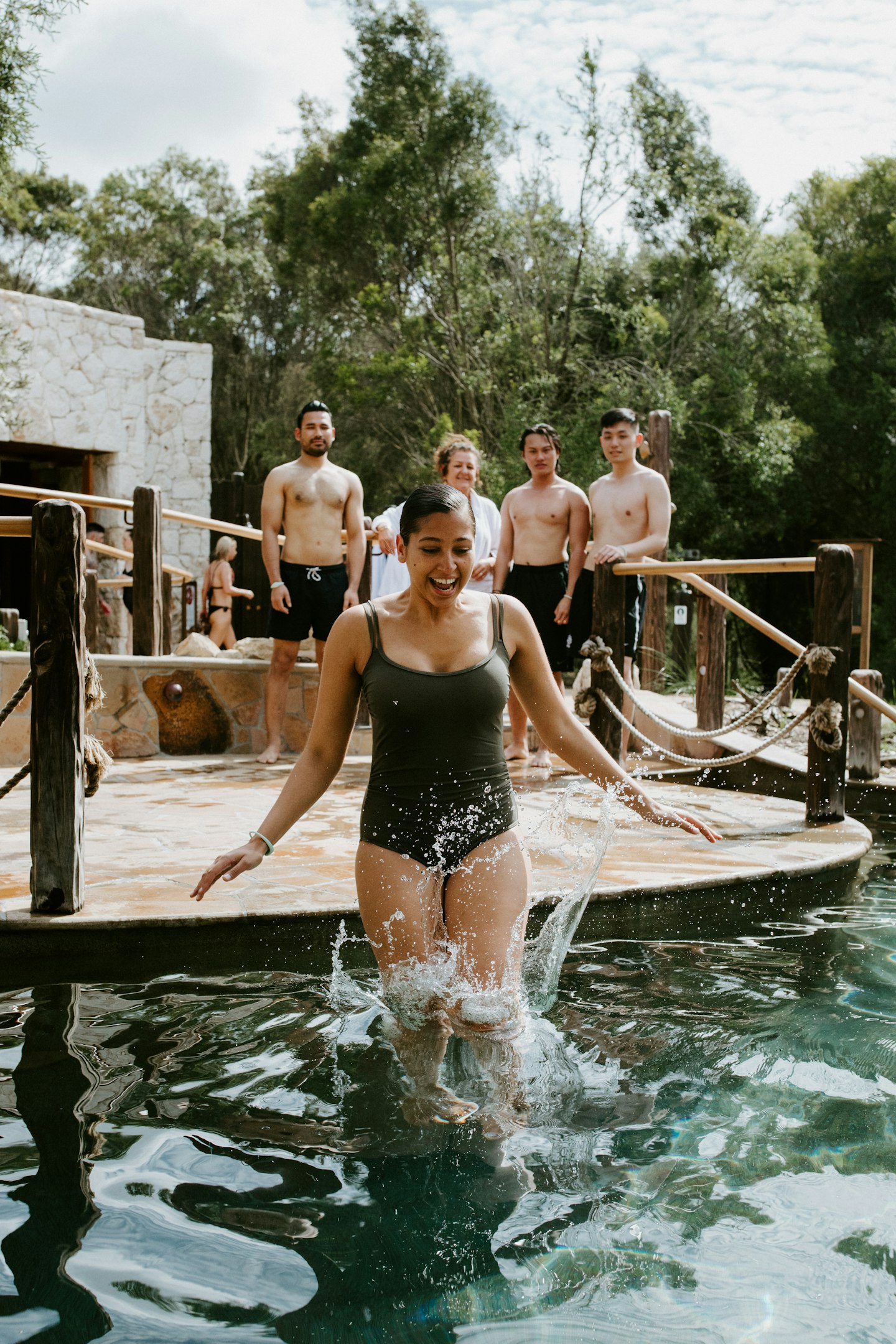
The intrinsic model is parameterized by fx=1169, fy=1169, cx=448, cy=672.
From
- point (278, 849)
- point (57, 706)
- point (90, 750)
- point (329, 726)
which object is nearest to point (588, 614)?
point (278, 849)

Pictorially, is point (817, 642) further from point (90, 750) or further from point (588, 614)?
point (90, 750)

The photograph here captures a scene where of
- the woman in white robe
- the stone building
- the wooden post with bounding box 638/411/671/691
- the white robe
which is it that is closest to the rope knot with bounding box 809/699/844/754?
the woman in white robe

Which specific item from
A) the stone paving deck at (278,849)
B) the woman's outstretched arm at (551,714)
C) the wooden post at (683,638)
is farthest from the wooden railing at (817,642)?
the wooden post at (683,638)

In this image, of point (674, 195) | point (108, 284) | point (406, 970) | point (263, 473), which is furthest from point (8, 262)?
point (406, 970)

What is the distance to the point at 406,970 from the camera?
2.70m

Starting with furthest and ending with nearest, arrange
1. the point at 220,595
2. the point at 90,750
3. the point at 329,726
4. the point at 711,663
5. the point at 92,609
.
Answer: the point at 220,595
the point at 92,609
the point at 711,663
the point at 90,750
the point at 329,726

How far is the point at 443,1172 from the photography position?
241 cm

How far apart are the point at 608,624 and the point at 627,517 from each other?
31.8 inches

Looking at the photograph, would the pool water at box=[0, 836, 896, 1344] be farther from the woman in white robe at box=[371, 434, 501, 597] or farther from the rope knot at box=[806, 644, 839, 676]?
the woman in white robe at box=[371, 434, 501, 597]

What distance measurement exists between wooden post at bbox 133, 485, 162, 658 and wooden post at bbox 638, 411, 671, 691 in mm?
4588

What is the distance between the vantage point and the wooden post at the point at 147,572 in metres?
7.17

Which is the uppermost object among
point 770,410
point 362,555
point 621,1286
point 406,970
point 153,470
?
point 770,410

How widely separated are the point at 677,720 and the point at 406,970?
5.50m

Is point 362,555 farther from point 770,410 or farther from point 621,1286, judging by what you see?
point 770,410
